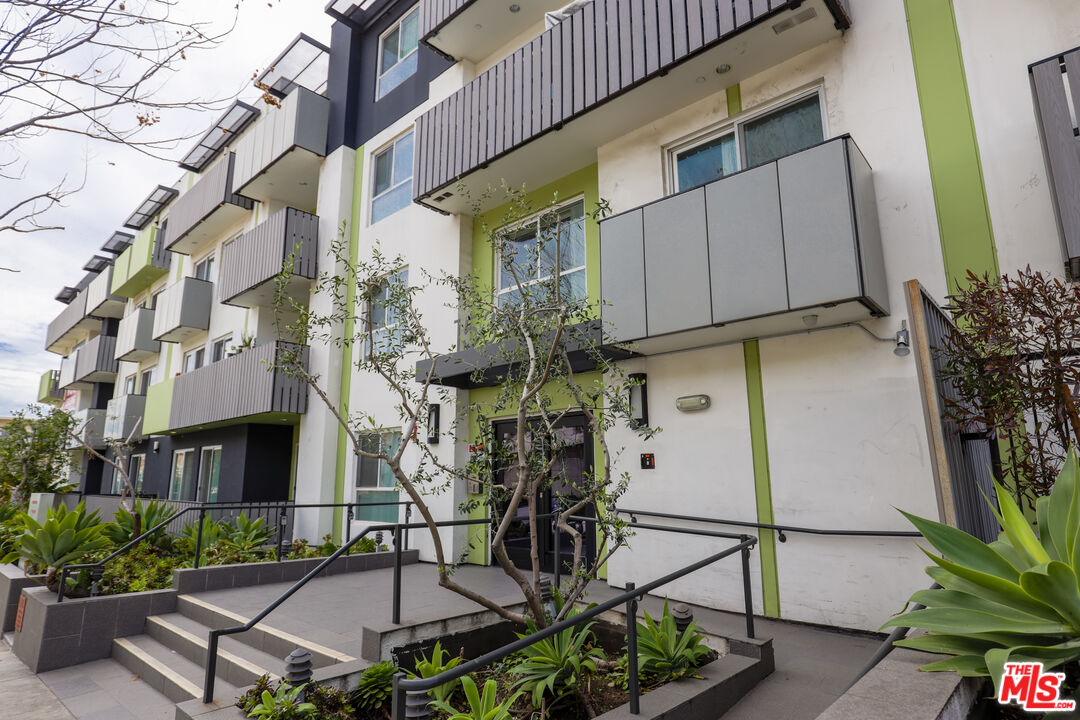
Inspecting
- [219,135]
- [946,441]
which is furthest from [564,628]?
[219,135]

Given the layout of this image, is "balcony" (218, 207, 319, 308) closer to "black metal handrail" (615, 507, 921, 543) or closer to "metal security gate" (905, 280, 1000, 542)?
"black metal handrail" (615, 507, 921, 543)

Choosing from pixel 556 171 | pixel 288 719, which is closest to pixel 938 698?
pixel 288 719

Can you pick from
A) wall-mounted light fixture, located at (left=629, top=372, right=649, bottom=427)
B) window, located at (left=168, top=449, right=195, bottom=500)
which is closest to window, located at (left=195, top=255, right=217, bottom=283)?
window, located at (left=168, top=449, right=195, bottom=500)

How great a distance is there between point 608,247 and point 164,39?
484 centimetres

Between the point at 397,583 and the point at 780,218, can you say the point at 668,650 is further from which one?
the point at 780,218

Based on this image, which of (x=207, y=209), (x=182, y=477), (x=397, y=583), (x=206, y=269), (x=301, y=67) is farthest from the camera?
(x=206, y=269)

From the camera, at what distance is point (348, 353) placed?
1234 cm

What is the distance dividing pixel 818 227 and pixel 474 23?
727cm

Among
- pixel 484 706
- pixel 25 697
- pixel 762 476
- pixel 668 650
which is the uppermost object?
pixel 762 476

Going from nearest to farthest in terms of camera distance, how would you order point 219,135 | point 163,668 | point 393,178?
point 163,668 → point 393,178 → point 219,135

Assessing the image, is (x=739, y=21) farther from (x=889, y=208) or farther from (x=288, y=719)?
(x=288, y=719)

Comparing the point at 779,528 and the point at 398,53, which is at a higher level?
the point at 398,53

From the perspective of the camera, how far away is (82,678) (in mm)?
6516

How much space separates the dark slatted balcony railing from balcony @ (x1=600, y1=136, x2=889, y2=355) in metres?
8.05
